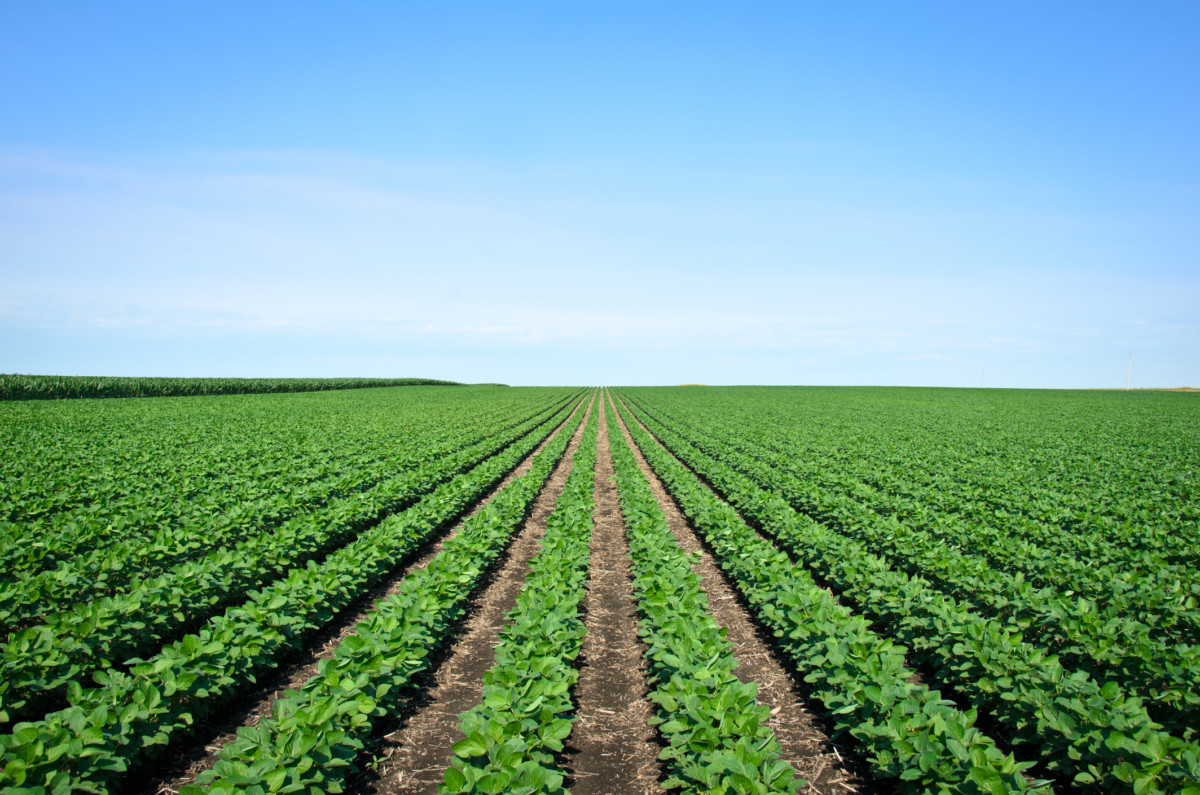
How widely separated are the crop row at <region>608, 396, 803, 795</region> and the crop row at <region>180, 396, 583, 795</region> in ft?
7.63

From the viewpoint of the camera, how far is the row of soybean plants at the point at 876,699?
391cm

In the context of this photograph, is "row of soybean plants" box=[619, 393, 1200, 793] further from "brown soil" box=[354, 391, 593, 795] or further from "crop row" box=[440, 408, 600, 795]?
"brown soil" box=[354, 391, 593, 795]

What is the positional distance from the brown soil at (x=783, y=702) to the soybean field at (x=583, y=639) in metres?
0.03

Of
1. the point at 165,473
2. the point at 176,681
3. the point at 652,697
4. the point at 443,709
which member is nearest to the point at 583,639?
the point at 443,709

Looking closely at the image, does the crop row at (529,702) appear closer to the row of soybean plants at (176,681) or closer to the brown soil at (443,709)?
the brown soil at (443,709)

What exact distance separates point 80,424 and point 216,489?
57.0ft

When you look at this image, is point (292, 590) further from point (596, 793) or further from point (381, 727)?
point (596, 793)

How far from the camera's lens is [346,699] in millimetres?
4684

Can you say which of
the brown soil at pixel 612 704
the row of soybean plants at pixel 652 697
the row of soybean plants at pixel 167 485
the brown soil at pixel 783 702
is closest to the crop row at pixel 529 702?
the row of soybean plants at pixel 652 697

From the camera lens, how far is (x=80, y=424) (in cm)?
2320

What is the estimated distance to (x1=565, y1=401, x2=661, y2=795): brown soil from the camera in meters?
4.91

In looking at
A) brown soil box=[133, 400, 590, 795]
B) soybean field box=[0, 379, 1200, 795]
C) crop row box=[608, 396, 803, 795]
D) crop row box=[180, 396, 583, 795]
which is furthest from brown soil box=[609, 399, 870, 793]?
brown soil box=[133, 400, 590, 795]

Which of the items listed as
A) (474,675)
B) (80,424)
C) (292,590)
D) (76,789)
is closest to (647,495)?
(474,675)

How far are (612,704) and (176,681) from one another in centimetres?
386
